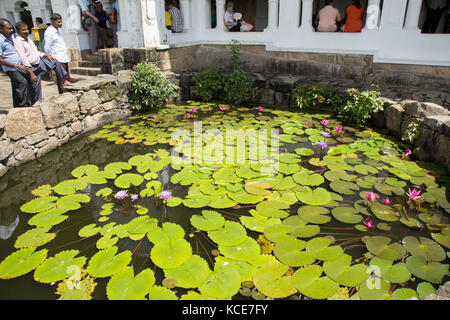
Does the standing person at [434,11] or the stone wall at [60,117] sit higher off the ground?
the standing person at [434,11]

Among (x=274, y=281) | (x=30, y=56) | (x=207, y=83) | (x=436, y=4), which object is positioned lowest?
(x=274, y=281)

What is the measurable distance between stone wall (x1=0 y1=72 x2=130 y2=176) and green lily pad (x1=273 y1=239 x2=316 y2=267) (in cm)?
326

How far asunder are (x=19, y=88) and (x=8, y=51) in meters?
0.48

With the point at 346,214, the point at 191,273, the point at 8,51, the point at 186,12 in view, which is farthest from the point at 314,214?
the point at 186,12

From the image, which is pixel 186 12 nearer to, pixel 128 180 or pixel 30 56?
pixel 30 56

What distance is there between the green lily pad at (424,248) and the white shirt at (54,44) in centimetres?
565

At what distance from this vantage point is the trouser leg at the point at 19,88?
4027 millimetres

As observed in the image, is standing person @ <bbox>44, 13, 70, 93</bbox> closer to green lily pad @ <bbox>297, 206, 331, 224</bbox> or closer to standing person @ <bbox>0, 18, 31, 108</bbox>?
standing person @ <bbox>0, 18, 31, 108</bbox>

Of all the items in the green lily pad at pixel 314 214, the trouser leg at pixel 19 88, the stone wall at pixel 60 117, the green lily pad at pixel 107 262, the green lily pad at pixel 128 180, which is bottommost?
the green lily pad at pixel 107 262

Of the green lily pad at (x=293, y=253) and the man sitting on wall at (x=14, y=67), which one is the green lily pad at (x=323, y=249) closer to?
the green lily pad at (x=293, y=253)

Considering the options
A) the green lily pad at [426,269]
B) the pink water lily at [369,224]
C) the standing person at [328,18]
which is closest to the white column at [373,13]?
the standing person at [328,18]

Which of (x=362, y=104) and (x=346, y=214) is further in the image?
(x=362, y=104)

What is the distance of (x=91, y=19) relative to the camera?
717 centimetres
